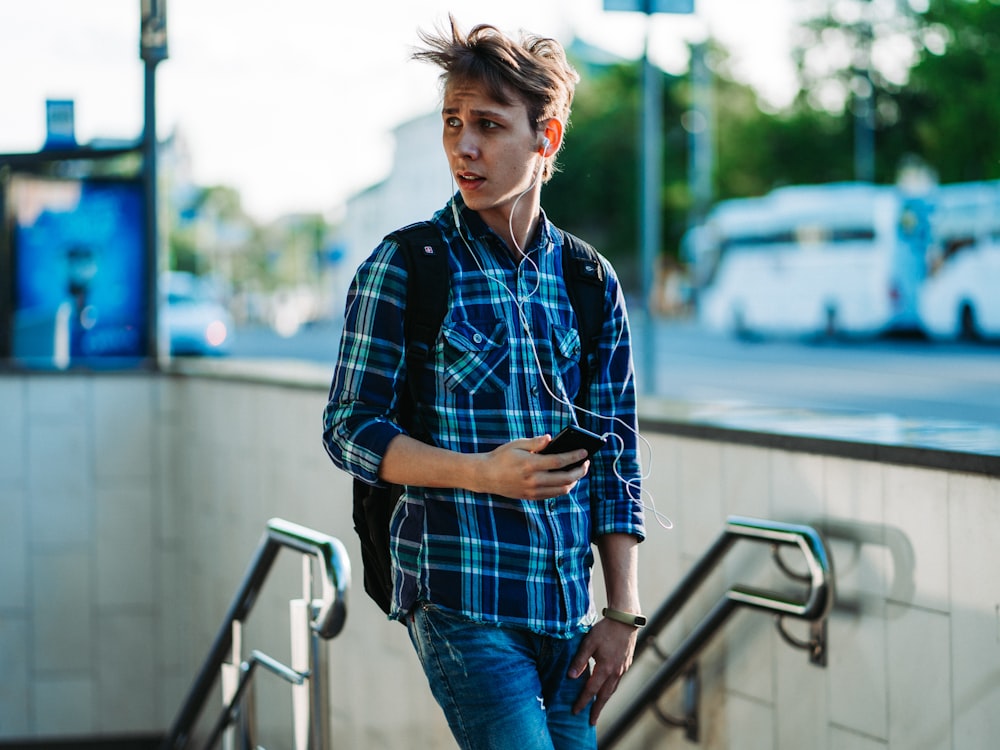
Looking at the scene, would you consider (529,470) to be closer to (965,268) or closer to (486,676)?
(486,676)

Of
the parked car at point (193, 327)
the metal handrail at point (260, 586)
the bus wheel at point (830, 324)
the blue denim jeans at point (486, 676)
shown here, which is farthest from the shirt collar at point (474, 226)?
the bus wheel at point (830, 324)

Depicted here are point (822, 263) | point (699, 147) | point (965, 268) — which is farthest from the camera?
point (699, 147)

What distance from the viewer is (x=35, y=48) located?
29.0 ft

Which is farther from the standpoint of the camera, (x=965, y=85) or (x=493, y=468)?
(x=965, y=85)

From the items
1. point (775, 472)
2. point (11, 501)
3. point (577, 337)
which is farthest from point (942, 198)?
point (577, 337)

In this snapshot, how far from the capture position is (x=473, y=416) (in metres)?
2.15

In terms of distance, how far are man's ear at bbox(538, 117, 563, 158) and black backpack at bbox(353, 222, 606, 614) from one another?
0.16m

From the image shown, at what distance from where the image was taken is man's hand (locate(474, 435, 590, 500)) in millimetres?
1957

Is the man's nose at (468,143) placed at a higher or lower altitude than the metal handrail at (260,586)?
higher

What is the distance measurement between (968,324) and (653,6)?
1398 centimetres

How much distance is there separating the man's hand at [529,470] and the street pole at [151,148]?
21.5ft

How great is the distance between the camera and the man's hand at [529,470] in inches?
77.0

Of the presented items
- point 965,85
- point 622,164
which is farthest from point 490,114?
point 622,164

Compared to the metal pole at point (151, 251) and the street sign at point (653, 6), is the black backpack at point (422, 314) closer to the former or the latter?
the street sign at point (653, 6)
